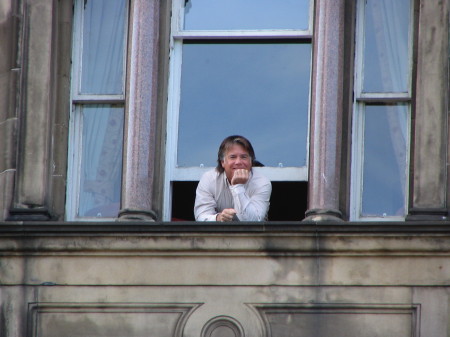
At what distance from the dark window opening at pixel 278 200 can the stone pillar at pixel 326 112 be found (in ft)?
1.57

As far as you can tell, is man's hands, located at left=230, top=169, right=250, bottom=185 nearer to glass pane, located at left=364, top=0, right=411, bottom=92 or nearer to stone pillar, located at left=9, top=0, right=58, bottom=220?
glass pane, located at left=364, top=0, right=411, bottom=92

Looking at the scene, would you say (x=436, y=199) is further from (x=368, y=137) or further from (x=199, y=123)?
(x=199, y=123)

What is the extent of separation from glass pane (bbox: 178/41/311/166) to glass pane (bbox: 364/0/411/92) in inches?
24.4

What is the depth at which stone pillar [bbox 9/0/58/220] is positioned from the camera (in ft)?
57.4

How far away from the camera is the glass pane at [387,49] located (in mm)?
17750

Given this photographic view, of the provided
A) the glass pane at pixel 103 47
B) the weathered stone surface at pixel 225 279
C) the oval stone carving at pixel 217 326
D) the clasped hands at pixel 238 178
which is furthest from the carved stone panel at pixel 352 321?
the glass pane at pixel 103 47

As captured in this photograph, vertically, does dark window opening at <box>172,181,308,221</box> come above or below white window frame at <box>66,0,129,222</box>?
below

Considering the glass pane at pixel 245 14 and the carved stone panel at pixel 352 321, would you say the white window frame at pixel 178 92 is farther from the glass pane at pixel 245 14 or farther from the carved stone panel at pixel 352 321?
the carved stone panel at pixel 352 321

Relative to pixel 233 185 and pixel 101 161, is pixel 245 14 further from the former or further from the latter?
pixel 101 161

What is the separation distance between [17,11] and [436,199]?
4.56 metres

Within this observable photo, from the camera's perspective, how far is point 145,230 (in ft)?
55.6

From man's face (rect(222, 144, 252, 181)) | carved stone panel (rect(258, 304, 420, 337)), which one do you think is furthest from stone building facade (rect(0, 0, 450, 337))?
man's face (rect(222, 144, 252, 181))

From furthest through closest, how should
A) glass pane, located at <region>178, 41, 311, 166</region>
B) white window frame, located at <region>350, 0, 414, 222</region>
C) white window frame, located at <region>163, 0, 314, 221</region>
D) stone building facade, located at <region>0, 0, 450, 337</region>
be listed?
glass pane, located at <region>178, 41, 311, 166</region> → white window frame, located at <region>163, 0, 314, 221</region> → white window frame, located at <region>350, 0, 414, 222</region> → stone building facade, located at <region>0, 0, 450, 337</region>

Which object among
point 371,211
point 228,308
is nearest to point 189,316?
point 228,308
